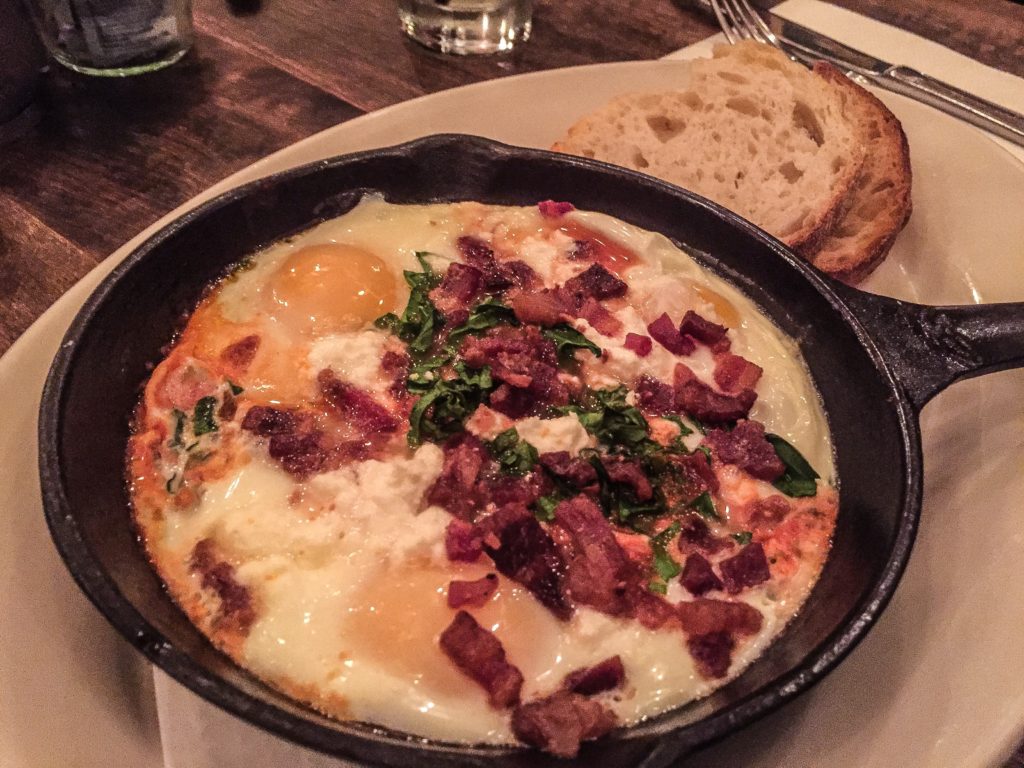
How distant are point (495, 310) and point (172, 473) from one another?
0.93 m

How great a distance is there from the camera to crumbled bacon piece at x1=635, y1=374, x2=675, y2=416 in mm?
2025

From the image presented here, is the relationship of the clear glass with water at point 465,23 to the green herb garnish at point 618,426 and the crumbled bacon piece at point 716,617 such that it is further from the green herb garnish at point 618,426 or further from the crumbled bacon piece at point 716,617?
the crumbled bacon piece at point 716,617

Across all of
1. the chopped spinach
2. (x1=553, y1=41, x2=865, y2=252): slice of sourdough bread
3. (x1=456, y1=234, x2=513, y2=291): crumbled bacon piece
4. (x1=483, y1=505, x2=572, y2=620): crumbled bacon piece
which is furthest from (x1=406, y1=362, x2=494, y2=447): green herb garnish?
(x1=553, y1=41, x2=865, y2=252): slice of sourdough bread

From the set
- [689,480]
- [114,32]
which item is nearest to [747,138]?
[689,480]

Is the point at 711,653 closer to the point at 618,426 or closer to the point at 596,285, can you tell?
the point at 618,426

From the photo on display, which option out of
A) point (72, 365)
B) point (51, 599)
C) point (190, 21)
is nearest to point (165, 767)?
point (51, 599)

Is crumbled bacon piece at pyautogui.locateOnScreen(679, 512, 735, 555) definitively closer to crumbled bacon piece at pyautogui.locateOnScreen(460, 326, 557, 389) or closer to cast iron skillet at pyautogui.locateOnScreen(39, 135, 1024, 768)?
cast iron skillet at pyautogui.locateOnScreen(39, 135, 1024, 768)

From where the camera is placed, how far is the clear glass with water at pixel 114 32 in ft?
10.9

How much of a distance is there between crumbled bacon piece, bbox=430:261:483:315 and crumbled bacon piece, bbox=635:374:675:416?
0.56m

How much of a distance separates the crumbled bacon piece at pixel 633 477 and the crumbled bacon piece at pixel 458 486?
309 mm

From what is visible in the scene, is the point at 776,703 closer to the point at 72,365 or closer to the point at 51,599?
the point at 51,599

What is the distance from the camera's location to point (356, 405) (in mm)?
1968

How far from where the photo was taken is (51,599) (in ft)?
5.71

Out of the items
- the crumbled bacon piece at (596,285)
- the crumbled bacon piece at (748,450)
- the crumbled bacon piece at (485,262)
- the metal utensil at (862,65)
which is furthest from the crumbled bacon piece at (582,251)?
the metal utensil at (862,65)
